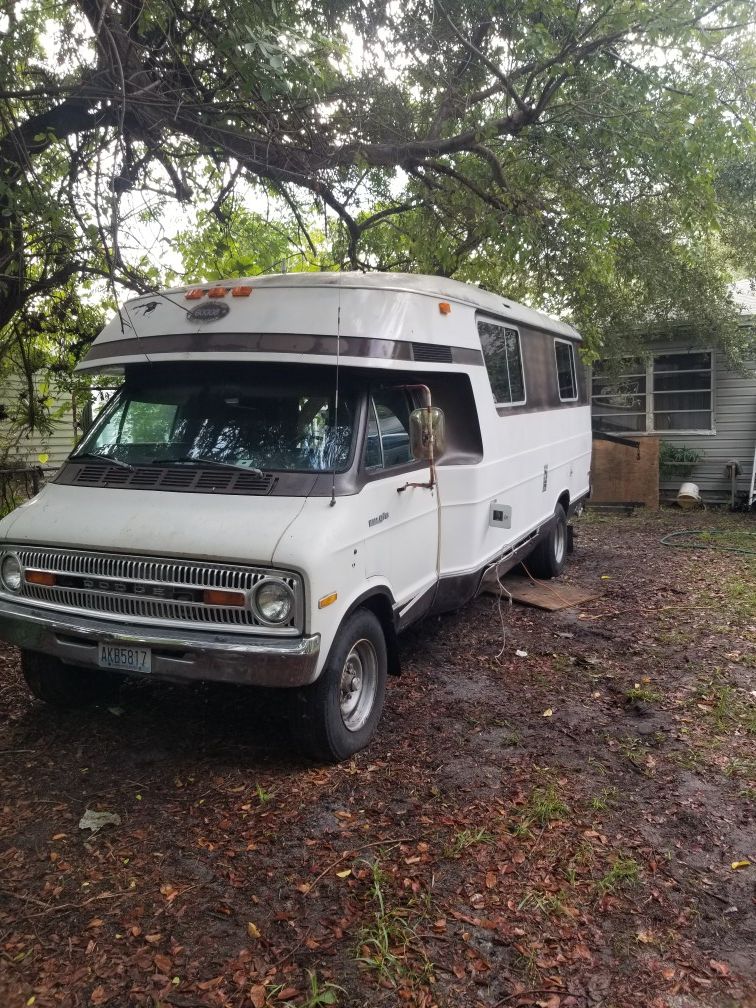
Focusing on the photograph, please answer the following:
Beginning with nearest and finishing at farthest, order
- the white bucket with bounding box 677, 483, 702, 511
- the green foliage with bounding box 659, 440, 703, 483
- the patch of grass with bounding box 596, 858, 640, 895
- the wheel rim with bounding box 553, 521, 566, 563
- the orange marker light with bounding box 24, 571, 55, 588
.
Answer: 1. the patch of grass with bounding box 596, 858, 640, 895
2. the orange marker light with bounding box 24, 571, 55, 588
3. the wheel rim with bounding box 553, 521, 566, 563
4. the white bucket with bounding box 677, 483, 702, 511
5. the green foliage with bounding box 659, 440, 703, 483

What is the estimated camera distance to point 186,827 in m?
3.66

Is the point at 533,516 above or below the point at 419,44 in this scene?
below

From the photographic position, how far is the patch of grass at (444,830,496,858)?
3.52 meters

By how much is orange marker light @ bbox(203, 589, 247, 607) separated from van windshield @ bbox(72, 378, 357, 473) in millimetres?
849

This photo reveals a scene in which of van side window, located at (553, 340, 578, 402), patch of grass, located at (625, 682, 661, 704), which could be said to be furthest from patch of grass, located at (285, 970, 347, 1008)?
van side window, located at (553, 340, 578, 402)

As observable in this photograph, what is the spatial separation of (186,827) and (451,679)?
2.44 meters

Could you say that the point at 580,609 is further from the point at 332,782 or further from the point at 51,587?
the point at 51,587

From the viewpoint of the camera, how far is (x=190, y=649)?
12.3 feet

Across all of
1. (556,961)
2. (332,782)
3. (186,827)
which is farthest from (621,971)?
(186,827)

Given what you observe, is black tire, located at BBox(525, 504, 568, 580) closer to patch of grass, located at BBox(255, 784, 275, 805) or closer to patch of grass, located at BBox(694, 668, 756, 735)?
patch of grass, located at BBox(694, 668, 756, 735)

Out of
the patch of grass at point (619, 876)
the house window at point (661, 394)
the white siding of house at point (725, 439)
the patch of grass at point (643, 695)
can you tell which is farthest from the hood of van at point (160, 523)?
the white siding of house at point (725, 439)

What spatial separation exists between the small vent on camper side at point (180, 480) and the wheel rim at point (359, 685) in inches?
41.6

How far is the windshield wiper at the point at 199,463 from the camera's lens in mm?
4273

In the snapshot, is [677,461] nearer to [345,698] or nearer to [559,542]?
[559,542]
